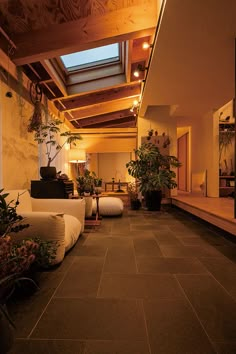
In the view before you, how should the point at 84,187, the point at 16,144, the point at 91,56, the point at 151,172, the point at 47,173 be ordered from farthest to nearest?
the point at 151,172 → the point at 91,56 → the point at 84,187 → the point at 47,173 → the point at 16,144

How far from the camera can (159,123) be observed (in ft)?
17.4

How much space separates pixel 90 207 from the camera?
355 cm

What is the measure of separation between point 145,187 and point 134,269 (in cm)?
289

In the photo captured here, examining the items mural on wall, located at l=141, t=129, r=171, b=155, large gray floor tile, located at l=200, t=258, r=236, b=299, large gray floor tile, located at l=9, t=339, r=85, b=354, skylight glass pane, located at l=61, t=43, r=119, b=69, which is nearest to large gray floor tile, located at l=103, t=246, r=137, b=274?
large gray floor tile, located at l=200, t=258, r=236, b=299

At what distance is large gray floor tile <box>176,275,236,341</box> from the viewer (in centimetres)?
100

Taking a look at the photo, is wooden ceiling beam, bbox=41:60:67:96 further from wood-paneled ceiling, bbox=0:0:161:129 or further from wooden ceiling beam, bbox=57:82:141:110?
wooden ceiling beam, bbox=57:82:141:110

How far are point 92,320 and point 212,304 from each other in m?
0.70

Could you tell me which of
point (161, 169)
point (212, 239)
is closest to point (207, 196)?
point (161, 169)

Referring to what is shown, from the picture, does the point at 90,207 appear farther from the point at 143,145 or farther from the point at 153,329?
the point at 153,329

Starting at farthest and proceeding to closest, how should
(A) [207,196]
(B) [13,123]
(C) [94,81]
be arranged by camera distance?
(A) [207,196] < (C) [94,81] < (B) [13,123]

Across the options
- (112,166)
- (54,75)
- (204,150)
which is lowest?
(112,166)

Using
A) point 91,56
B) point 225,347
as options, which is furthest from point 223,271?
point 91,56

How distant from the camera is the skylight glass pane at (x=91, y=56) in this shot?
3.59 meters

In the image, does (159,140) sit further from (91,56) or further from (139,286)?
(139,286)
